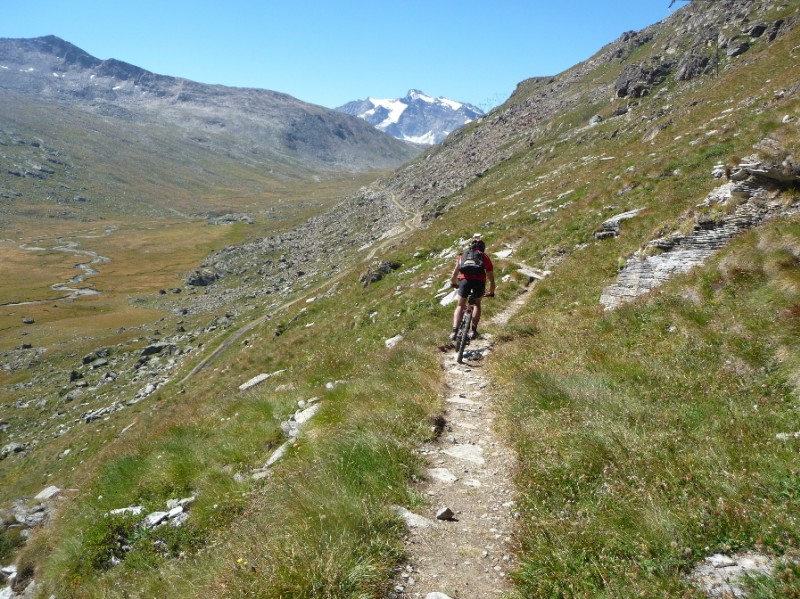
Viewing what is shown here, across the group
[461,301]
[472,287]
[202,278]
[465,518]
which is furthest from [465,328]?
[202,278]

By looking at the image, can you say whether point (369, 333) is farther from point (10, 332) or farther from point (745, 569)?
point (10, 332)

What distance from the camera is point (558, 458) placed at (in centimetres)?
577

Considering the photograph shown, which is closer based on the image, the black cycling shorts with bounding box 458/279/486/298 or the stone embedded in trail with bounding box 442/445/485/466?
the stone embedded in trail with bounding box 442/445/485/466

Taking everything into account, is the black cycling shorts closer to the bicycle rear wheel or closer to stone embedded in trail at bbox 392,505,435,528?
the bicycle rear wheel

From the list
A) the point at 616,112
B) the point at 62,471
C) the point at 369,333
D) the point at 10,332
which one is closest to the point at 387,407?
the point at 369,333

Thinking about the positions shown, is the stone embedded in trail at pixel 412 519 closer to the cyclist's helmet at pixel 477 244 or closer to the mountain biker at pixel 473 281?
the mountain biker at pixel 473 281

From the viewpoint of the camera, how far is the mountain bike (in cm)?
1230

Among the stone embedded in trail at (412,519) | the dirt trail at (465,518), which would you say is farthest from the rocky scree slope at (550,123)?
the stone embedded in trail at (412,519)

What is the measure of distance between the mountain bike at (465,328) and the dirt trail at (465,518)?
3.11m

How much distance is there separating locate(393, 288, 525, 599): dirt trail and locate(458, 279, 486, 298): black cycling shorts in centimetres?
426

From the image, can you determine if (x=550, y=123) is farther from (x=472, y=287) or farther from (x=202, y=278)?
(x=472, y=287)

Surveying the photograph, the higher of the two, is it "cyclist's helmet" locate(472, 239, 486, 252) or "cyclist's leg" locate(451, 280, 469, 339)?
"cyclist's helmet" locate(472, 239, 486, 252)

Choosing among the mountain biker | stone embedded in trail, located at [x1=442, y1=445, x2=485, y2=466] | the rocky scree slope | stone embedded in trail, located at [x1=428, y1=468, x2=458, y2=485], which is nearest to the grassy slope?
stone embedded in trail, located at [x1=428, y1=468, x2=458, y2=485]

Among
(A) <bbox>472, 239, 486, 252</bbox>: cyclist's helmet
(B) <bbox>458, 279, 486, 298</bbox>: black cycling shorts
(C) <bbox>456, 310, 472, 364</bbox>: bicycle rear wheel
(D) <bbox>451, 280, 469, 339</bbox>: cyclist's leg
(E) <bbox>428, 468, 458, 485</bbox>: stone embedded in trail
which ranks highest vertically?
(A) <bbox>472, 239, 486, 252</bbox>: cyclist's helmet
